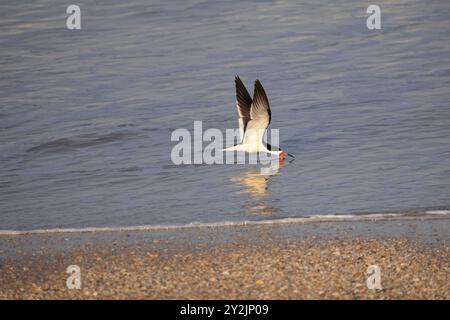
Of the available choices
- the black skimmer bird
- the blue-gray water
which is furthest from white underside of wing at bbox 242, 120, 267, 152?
the blue-gray water

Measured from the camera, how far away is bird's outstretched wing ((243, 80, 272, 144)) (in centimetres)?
1086

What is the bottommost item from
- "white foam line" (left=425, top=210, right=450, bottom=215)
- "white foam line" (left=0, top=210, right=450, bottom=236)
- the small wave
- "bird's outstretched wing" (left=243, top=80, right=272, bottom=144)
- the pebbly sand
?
the pebbly sand

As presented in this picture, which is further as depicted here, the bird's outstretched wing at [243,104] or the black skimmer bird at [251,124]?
the bird's outstretched wing at [243,104]

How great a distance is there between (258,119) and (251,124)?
130 mm

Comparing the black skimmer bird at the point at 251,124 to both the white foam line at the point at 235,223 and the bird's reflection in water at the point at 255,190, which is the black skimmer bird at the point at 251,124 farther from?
the white foam line at the point at 235,223

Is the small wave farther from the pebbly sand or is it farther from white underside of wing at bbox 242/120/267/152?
the pebbly sand

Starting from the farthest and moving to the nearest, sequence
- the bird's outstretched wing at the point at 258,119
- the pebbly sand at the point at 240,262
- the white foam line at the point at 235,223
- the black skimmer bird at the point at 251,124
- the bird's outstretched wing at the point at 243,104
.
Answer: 1. the bird's outstretched wing at the point at 243,104
2. the black skimmer bird at the point at 251,124
3. the bird's outstretched wing at the point at 258,119
4. the white foam line at the point at 235,223
5. the pebbly sand at the point at 240,262

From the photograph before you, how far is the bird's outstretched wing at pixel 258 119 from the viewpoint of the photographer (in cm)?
1086

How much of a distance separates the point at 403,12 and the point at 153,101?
724cm

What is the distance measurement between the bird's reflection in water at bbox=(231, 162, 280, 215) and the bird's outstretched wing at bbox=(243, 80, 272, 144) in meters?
0.52

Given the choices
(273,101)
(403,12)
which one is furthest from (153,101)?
(403,12)

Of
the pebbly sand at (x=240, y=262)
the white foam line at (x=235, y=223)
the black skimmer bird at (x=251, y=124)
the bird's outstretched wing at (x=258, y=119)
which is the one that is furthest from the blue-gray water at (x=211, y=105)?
the pebbly sand at (x=240, y=262)

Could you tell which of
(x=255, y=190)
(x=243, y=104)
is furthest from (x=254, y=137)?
(x=255, y=190)

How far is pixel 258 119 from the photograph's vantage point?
37.1 ft
